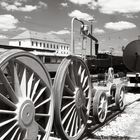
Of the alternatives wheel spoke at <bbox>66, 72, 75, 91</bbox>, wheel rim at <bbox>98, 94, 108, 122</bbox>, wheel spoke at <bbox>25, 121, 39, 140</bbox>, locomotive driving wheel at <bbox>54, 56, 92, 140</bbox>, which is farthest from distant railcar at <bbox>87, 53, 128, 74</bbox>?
wheel spoke at <bbox>25, 121, 39, 140</bbox>

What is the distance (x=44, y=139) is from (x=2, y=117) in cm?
93

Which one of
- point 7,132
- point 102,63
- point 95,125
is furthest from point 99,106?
point 102,63

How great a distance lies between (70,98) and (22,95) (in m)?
1.58

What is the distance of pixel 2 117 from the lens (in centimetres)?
338

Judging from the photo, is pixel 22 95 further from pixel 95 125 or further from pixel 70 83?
pixel 95 125

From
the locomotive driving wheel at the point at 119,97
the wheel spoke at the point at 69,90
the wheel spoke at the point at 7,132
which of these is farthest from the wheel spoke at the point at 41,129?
the locomotive driving wheel at the point at 119,97

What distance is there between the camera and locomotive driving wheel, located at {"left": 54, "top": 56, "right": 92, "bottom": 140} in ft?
14.4

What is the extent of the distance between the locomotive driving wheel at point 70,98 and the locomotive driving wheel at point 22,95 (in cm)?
34

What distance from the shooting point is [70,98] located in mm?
4855

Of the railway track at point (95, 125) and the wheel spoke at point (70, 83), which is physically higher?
the wheel spoke at point (70, 83)

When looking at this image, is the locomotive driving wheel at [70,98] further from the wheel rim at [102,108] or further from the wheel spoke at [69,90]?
the wheel rim at [102,108]

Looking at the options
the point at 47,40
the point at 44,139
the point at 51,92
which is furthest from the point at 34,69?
the point at 47,40

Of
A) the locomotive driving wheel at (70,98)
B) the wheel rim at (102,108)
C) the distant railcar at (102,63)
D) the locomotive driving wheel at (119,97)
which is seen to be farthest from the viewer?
the distant railcar at (102,63)

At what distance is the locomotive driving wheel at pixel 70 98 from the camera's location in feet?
14.4
